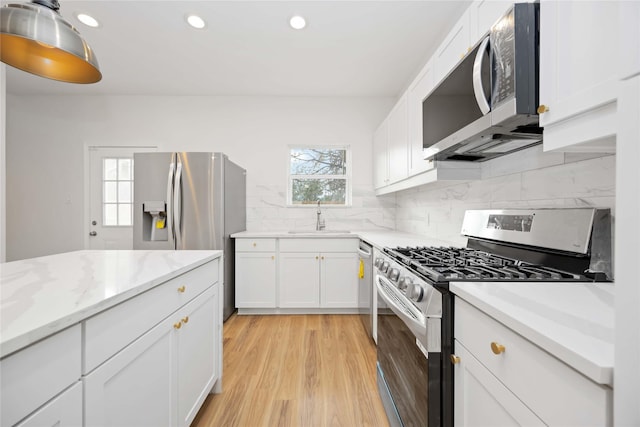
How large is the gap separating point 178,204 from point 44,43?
179cm

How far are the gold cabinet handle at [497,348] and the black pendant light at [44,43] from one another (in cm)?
184

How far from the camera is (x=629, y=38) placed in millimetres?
471

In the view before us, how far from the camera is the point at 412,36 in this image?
2.44m

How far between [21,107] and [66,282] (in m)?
4.46

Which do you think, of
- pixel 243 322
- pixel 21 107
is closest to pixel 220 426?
pixel 243 322

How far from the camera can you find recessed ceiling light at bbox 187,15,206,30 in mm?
2236

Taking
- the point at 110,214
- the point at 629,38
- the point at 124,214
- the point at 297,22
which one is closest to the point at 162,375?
the point at 629,38

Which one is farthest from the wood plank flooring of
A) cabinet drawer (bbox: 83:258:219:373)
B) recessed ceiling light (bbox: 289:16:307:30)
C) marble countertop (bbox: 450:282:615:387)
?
recessed ceiling light (bbox: 289:16:307:30)

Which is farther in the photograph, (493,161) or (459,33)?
(493,161)

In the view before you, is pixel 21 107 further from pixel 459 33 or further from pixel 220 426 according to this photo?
pixel 459 33

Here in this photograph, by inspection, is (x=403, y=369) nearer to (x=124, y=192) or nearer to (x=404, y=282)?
(x=404, y=282)

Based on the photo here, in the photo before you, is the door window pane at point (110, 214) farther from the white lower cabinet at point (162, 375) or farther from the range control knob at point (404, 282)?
the range control knob at point (404, 282)

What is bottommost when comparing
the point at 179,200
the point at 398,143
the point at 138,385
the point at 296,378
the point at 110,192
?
the point at 296,378

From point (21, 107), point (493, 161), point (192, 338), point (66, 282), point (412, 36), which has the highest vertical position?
point (412, 36)
